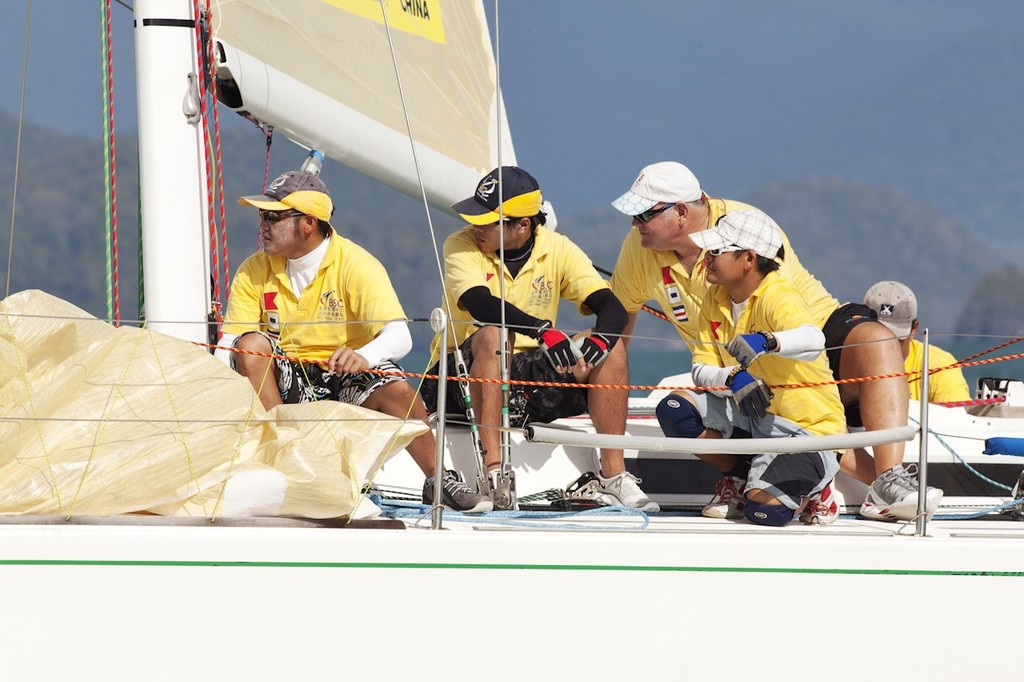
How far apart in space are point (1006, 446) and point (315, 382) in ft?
6.57

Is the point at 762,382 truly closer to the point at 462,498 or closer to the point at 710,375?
the point at 710,375

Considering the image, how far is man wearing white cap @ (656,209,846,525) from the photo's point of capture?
3.05 meters

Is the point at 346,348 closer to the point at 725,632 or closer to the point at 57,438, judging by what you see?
the point at 57,438

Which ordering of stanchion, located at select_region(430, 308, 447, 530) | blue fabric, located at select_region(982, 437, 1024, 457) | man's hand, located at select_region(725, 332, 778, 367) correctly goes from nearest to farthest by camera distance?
1. stanchion, located at select_region(430, 308, 447, 530)
2. man's hand, located at select_region(725, 332, 778, 367)
3. blue fabric, located at select_region(982, 437, 1024, 457)

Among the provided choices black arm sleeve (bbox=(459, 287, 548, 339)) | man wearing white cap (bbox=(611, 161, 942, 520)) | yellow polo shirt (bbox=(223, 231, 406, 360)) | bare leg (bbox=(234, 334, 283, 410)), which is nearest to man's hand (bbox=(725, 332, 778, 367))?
man wearing white cap (bbox=(611, 161, 942, 520))

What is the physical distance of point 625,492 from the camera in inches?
134

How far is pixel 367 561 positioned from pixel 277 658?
251 millimetres

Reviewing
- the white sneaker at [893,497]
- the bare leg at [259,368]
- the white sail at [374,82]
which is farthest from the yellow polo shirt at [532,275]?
the white sneaker at [893,497]

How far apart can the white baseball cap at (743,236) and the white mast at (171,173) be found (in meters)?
1.42

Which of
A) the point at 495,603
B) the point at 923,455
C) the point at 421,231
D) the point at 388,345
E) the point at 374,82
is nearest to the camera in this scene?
the point at 495,603

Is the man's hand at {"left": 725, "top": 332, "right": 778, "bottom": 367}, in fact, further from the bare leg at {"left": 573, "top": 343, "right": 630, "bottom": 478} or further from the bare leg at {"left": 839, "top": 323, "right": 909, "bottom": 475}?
the bare leg at {"left": 573, "top": 343, "right": 630, "bottom": 478}

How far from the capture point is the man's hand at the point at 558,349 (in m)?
3.28

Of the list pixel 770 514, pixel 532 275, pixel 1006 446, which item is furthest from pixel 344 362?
pixel 1006 446

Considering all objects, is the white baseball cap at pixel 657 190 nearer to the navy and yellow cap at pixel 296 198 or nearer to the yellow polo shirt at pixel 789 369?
the yellow polo shirt at pixel 789 369
